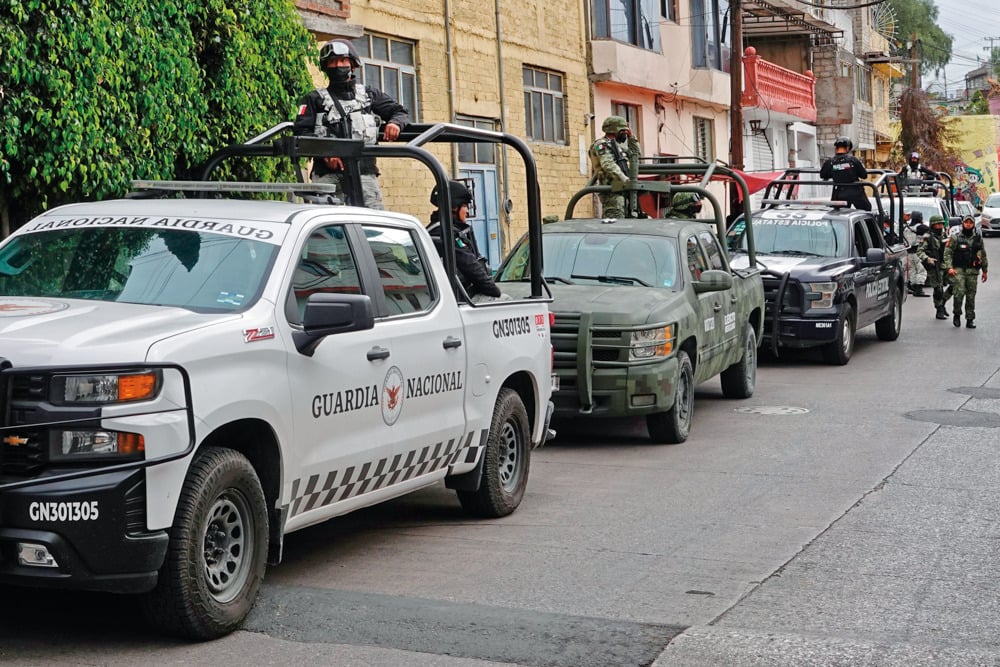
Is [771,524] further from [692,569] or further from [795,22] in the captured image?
[795,22]

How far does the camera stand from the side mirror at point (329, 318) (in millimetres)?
6262

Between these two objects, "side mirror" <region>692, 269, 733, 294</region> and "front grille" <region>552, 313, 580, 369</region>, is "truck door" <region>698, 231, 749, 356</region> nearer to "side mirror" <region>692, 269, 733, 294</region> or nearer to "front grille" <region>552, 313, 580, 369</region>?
"side mirror" <region>692, 269, 733, 294</region>

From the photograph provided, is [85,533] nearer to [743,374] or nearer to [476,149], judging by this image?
[743,374]

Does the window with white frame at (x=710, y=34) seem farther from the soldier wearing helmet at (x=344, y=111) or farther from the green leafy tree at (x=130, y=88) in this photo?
the soldier wearing helmet at (x=344, y=111)

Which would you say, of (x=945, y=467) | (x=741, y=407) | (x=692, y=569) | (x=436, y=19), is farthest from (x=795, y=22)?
(x=692, y=569)

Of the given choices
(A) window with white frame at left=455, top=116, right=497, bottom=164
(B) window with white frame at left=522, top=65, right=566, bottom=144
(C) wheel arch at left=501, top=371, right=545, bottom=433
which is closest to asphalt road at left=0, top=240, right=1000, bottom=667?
(C) wheel arch at left=501, top=371, right=545, bottom=433

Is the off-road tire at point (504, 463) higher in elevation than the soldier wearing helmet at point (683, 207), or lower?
lower

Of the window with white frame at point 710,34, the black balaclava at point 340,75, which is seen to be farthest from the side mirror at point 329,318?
the window with white frame at point 710,34

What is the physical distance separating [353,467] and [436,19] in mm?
17224

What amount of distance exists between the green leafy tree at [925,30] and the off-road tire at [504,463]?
85.1 meters

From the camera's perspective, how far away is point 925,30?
96.4m

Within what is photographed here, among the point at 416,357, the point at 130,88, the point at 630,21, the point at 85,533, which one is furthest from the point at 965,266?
the point at 85,533

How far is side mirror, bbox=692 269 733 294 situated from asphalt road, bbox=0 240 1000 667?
1.28m

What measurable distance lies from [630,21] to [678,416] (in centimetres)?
2020
